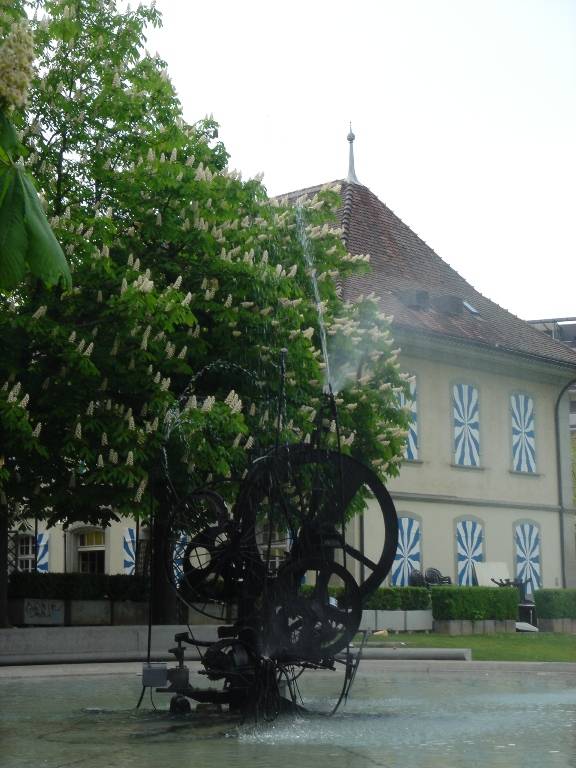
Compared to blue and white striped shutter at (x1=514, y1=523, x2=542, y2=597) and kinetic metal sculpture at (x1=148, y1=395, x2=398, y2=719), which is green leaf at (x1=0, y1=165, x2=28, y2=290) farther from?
blue and white striped shutter at (x1=514, y1=523, x2=542, y2=597)

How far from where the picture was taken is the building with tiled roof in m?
35.8

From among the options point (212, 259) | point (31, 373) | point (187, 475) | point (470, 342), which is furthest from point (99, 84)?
point (470, 342)

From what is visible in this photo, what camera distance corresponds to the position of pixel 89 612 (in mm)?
24156

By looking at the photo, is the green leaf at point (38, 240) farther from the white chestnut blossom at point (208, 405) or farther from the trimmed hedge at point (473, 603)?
the trimmed hedge at point (473, 603)

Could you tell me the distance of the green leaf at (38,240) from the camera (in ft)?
14.7

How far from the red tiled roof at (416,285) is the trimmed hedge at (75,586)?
40.3ft

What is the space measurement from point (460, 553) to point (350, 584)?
25.7 metres

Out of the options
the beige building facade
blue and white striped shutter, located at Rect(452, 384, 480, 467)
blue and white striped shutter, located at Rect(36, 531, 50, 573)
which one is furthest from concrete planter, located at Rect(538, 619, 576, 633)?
blue and white striped shutter, located at Rect(36, 531, 50, 573)

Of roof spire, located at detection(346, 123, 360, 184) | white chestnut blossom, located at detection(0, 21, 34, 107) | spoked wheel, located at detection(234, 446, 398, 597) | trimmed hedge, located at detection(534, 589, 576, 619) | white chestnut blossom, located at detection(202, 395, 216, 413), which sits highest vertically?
roof spire, located at detection(346, 123, 360, 184)

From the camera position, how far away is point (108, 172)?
21.4 m

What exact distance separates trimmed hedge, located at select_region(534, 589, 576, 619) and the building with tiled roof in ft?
11.9

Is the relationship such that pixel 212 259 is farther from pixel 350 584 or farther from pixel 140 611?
pixel 350 584

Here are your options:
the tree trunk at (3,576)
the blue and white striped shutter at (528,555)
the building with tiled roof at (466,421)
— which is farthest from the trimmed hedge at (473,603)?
the tree trunk at (3,576)

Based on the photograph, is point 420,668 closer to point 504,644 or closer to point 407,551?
point 504,644
